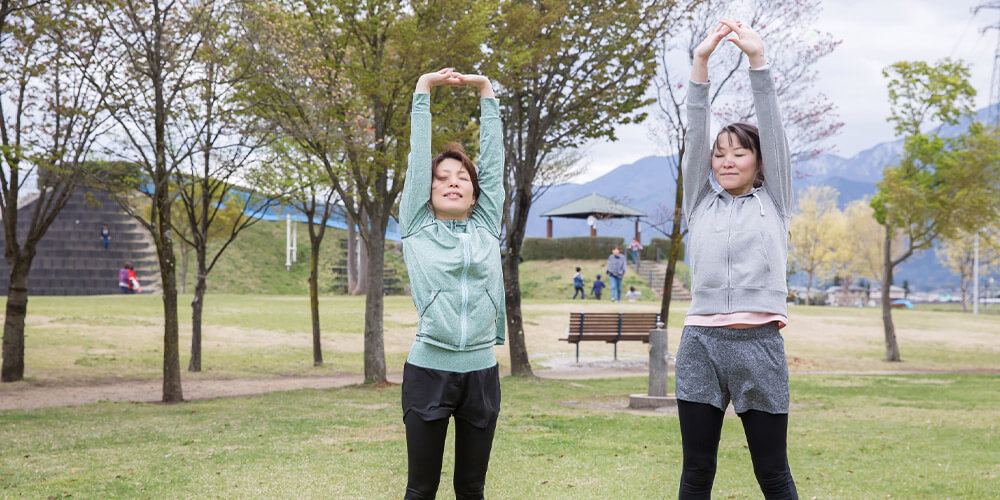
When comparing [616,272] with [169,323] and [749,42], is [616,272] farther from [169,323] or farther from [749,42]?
[749,42]

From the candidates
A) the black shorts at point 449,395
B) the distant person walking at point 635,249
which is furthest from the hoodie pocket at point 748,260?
the distant person walking at point 635,249

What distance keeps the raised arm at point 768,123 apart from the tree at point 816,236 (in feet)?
165

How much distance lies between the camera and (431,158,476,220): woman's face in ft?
10.4

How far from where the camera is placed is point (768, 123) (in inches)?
119

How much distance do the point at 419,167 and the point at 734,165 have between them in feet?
4.09

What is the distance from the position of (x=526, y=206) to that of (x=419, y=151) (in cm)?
1079

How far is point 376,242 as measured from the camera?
12312mm

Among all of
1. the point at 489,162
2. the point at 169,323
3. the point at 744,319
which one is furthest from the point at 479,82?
the point at 169,323

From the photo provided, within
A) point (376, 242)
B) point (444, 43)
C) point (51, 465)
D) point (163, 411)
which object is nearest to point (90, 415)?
point (163, 411)

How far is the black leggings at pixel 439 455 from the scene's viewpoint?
117 inches

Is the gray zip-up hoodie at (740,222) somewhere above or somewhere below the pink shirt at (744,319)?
above

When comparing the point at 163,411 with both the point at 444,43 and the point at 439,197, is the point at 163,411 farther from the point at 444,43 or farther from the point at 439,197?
the point at 439,197

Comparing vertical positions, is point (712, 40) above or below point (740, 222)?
above

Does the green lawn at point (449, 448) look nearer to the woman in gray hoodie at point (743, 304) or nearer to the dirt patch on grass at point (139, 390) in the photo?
the dirt patch on grass at point (139, 390)
